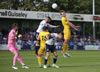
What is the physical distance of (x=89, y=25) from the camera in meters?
74.6

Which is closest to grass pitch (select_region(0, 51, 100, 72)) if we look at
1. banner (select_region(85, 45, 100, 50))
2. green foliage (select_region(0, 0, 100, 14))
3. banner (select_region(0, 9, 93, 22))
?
banner (select_region(85, 45, 100, 50))

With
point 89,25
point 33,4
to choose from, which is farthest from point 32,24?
point 89,25

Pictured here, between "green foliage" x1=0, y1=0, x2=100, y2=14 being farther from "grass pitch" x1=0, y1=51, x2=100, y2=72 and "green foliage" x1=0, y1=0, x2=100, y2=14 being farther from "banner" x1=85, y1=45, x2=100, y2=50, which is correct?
A: "grass pitch" x1=0, y1=51, x2=100, y2=72

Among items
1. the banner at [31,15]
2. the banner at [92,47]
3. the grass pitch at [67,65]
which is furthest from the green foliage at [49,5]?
the grass pitch at [67,65]

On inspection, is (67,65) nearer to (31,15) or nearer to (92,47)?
(92,47)

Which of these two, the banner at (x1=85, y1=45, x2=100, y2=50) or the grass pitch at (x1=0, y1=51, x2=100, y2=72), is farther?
the banner at (x1=85, y1=45, x2=100, y2=50)

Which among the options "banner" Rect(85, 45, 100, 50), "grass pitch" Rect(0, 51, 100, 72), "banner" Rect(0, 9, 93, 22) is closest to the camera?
"grass pitch" Rect(0, 51, 100, 72)

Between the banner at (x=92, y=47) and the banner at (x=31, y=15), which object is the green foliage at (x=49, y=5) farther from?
the banner at (x=92, y=47)

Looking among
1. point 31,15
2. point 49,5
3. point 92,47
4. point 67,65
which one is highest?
point 49,5

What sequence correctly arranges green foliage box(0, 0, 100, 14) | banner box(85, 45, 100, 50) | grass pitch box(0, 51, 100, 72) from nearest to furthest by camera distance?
grass pitch box(0, 51, 100, 72) → banner box(85, 45, 100, 50) → green foliage box(0, 0, 100, 14)

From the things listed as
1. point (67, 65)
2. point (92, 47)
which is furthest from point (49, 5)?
point (67, 65)

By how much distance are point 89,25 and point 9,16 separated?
118 feet

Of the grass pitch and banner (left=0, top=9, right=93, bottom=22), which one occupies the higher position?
banner (left=0, top=9, right=93, bottom=22)

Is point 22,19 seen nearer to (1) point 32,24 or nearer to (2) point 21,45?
(1) point 32,24
